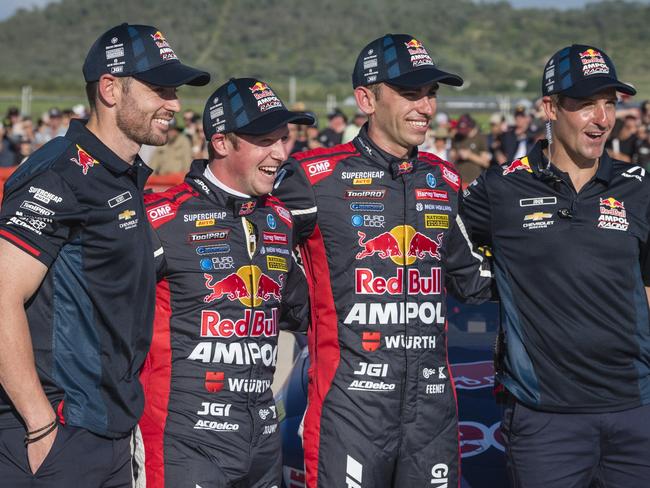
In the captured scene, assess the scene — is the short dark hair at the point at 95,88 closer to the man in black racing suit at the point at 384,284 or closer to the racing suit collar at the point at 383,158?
the man in black racing suit at the point at 384,284

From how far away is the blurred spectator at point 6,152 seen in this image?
59.4 ft

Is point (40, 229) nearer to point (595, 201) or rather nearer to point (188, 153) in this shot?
point (595, 201)

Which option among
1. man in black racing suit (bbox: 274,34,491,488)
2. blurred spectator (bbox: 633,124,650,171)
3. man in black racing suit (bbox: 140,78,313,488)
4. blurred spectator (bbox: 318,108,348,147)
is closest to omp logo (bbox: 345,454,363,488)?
man in black racing suit (bbox: 274,34,491,488)

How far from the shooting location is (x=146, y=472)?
3.77 m

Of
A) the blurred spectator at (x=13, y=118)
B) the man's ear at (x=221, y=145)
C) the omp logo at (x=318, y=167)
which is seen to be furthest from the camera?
the blurred spectator at (x=13, y=118)

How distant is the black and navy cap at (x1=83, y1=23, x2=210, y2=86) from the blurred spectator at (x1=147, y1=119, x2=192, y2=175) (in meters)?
12.5

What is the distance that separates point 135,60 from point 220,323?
1042 millimetres

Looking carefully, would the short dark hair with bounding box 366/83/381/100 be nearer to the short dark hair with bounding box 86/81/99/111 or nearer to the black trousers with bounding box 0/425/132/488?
the short dark hair with bounding box 86/81/99/111

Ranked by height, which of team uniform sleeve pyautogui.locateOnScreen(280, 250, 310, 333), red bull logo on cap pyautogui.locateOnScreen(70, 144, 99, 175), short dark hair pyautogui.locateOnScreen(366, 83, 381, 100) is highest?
short dark hair pyautogui.locateOnScreen(366, 83, 381, 100)

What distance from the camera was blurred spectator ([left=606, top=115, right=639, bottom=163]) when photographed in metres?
13.1

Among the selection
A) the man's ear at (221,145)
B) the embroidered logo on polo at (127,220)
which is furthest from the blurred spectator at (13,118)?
the embroidered logo on polo at (127,220)

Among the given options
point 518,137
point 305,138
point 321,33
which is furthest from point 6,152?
point 321,33

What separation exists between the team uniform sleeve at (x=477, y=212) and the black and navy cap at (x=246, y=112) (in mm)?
789

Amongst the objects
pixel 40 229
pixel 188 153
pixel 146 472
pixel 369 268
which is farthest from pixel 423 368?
pixel 188 153
